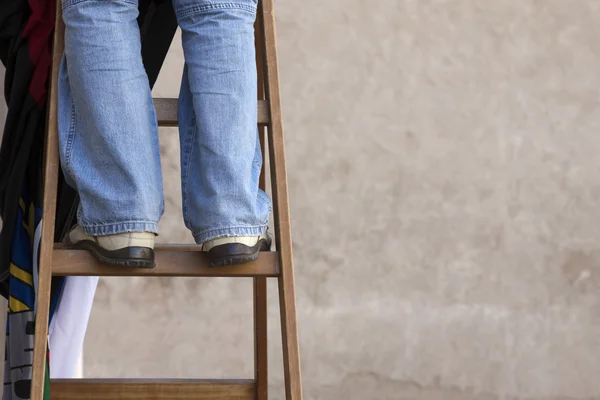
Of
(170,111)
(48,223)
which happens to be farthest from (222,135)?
(48,223)

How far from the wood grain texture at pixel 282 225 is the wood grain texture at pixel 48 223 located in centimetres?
40

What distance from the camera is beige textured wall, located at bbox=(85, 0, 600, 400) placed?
3115mm

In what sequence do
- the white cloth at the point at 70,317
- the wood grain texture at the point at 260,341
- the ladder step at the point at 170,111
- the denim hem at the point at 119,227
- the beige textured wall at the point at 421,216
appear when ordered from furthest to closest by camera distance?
1. the beige textured wall at the point at 421,216
2. the wood grain texture at the point at 260,341
3. the white cloth at the point at 70,317
4. the ladder step at the point at 170,111
5. the denim hem at the point at 119,227

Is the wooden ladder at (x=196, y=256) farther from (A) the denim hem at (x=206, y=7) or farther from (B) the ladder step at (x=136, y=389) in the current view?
(B) the ladder step at (x=136, y=389)

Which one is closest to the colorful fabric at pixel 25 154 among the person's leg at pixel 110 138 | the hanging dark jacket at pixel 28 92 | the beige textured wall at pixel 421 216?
the hanging dark jacket at pixel 28 92

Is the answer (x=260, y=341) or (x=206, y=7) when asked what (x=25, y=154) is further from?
(x=260, y=341)

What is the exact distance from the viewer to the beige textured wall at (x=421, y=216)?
10.2 feet

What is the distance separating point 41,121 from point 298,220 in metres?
1.37

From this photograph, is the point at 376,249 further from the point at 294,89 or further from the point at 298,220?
the point at 294,89

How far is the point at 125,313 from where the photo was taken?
3094 millimetres

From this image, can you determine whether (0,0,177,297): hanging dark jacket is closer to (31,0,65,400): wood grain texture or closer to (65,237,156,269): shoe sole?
(31,0,65,400): wood grain texture

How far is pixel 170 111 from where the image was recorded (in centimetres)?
182

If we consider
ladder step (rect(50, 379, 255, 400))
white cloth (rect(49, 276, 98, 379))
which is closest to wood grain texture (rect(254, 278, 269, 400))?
ladder step (rect(50, 379, 255, 400))

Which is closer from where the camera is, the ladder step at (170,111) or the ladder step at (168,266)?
the ladder step at (168,266)
